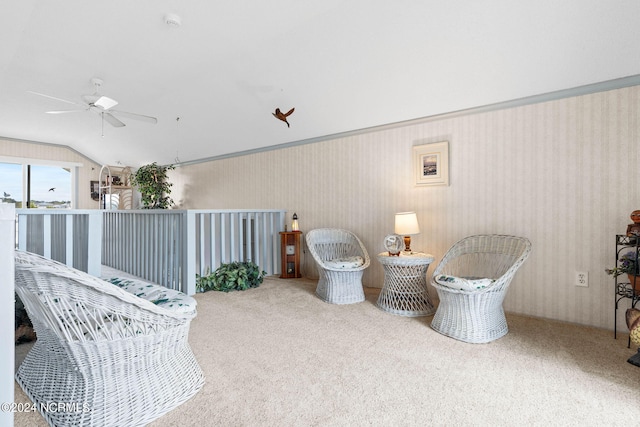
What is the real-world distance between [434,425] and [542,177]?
7.76 feet

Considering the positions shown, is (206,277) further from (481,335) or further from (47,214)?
(481,335)

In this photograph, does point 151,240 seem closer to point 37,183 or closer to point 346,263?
point 346,263

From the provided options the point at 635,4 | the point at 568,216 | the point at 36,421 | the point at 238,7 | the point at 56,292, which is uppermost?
the point at 238,7

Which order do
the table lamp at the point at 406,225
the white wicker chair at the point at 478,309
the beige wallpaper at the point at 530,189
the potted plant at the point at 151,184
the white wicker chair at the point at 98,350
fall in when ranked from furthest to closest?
A: the potted plant at the point at 151,184
the table lamp at the point at 406,225
the beige wallpaper at the point at 530,189
the white wicker chair at the point at 478,309
the white wicker chair at the point at 98,350

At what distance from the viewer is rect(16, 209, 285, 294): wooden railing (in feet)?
9.09

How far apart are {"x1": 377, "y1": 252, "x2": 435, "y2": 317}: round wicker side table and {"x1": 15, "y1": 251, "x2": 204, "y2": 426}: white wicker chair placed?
1873 mm

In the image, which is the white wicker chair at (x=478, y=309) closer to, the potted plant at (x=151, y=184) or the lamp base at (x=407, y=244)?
the lamp base at (x=407, y=244)

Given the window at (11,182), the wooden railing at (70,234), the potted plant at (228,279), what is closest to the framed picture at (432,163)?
the potted plant at (228,279)

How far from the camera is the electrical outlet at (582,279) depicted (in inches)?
102

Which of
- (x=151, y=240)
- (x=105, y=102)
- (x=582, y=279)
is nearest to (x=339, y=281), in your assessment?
(x=582, y=279)

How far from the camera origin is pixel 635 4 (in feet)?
6.55

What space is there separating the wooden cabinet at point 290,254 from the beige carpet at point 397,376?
1598 mm

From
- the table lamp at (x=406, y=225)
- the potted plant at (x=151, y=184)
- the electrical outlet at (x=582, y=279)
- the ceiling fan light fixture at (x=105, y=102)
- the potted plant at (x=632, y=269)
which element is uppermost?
the ceiling fan light fixture at (x=105, y=102)

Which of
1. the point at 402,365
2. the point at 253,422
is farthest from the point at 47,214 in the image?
the point at 402,365
